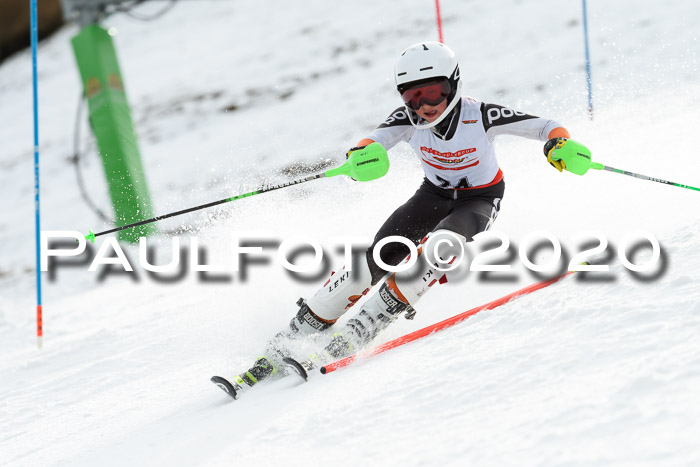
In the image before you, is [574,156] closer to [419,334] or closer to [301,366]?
[419,334]

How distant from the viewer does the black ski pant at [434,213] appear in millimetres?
3434

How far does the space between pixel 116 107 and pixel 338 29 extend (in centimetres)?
588

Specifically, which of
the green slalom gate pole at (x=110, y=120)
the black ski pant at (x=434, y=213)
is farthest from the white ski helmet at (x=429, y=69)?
the green slalom gate pole at (x=110, y=120)

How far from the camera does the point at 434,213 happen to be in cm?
370

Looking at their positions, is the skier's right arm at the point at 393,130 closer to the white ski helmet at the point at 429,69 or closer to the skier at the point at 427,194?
the skier at the point at 427,194

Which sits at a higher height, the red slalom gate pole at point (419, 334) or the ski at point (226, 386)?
the red slalom gate pole at point (419, 334)

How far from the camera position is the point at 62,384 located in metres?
4.16

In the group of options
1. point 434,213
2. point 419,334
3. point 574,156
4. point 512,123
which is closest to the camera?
point 419,334

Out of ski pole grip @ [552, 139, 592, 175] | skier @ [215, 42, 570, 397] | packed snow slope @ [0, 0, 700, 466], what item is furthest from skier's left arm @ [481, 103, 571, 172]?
packed snow slope @ [0, 0, 700, 466]

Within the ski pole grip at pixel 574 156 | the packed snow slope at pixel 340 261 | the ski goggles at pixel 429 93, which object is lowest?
the packed snow slope at pixel 340 261

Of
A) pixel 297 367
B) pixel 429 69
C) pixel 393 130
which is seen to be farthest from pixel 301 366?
pixel 429 69

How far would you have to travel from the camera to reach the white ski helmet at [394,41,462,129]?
332cm

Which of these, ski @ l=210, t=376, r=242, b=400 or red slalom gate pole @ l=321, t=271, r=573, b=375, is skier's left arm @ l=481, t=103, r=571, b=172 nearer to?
red slalom gate pole @ l=321, t=271, r=573, b=375

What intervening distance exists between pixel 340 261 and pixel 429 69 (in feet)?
6.31
